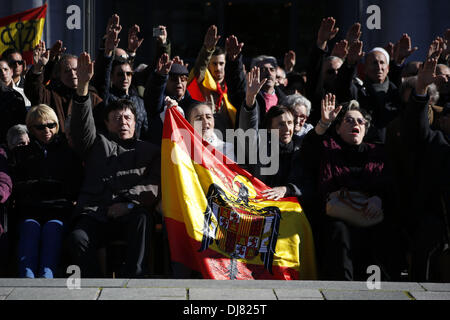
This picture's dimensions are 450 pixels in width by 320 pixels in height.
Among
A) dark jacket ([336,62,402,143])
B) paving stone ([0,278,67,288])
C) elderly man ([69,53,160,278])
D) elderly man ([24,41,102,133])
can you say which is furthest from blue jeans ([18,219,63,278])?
dark jacket ([336,62,402,143])

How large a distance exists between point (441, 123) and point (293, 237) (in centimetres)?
167

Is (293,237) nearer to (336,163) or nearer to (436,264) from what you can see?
(336,163)

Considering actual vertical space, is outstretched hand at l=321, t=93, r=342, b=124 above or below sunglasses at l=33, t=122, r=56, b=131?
above

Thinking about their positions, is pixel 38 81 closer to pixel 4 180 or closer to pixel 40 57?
pixel 40 57

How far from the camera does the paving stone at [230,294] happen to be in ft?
15.2

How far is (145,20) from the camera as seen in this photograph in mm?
14000

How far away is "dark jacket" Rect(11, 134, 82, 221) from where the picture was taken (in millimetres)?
6188

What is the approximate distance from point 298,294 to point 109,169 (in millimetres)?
2177

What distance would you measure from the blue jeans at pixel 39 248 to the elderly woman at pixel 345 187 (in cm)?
198

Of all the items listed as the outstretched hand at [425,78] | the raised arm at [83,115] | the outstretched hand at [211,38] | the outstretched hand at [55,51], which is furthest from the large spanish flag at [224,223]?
the outstretched hand at [55,51]

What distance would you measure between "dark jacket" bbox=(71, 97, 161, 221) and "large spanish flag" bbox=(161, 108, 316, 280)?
0.59 ft

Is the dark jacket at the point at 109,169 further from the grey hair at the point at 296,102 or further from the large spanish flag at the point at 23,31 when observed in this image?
the large spanish flag at the point at 23,31

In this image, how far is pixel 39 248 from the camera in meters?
5.98

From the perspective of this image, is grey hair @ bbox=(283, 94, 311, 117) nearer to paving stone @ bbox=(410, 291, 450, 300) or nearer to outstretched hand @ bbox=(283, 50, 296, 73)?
outstretched hand @ bbox=(283, 50, 296, 73)
